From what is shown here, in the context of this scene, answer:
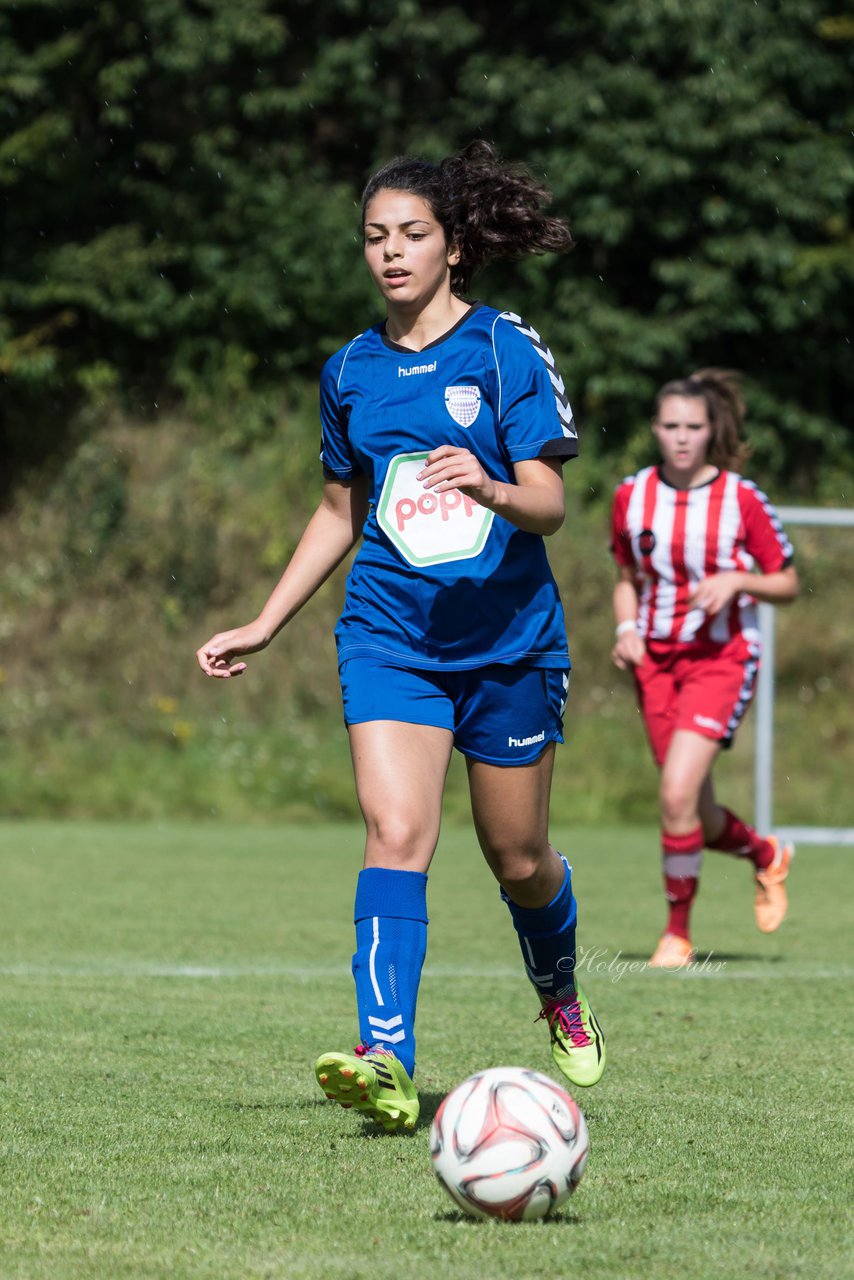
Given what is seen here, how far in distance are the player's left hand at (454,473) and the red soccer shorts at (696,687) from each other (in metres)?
3.39

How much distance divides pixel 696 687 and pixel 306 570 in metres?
2.90

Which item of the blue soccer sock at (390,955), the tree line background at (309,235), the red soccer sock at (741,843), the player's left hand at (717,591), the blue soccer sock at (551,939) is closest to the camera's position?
the blue soccer sock at (390,955)

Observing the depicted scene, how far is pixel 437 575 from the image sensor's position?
3.82 metres

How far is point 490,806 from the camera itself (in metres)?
3.88

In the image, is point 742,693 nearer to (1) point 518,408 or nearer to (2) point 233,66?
(1) point 518,408

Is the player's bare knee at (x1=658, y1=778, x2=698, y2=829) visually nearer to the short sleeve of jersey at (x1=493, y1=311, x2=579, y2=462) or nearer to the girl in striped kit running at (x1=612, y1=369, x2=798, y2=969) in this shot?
the girl in striped kit running at (x1=612, y1=369, x2=798, y2=969)

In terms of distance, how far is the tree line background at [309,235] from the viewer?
18.7m

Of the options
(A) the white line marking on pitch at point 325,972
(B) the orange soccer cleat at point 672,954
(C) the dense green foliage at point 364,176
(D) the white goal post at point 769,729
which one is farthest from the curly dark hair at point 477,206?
(C) the dense green foliage at point 364,176

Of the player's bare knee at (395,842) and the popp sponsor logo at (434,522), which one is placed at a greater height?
the popp sponsor logo at (434,522)

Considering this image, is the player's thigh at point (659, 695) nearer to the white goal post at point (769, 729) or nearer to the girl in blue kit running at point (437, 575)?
the girl in blue kit running at point (437, 575)

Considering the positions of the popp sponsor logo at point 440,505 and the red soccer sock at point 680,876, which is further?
the red soccer sock at point 680,876

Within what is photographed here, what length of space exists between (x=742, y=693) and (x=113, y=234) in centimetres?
1458

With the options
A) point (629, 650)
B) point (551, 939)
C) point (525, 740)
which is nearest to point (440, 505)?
point (525, 740)

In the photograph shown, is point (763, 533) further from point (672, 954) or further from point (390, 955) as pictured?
point (390, 955)
